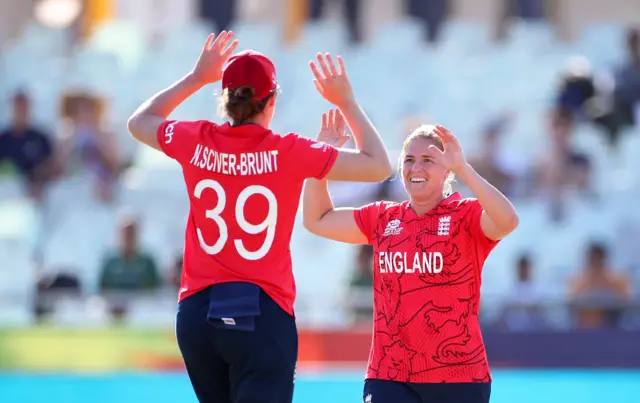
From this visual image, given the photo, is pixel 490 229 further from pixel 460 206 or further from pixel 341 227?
pixel 341 227

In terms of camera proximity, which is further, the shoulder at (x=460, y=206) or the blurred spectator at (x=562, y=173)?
the blurred spectator at (x=562, y=173)

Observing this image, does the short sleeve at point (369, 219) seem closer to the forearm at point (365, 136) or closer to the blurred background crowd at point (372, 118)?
the forearm at point (365, 136)

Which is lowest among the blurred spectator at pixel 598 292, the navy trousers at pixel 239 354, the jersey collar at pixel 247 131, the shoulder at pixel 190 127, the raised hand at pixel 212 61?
the navy trousers at pixel 239 354

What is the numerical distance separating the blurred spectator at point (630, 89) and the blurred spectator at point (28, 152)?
202 inches

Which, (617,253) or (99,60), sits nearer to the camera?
(617,253)

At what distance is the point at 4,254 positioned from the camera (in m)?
11.1

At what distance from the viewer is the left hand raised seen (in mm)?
4270

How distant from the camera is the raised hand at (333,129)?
4570 mm

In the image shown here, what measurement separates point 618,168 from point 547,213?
0.96 meters

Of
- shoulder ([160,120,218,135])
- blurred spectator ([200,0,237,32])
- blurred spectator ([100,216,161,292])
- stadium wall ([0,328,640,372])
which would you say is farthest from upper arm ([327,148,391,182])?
blurred spectator ([200,0,237,32])

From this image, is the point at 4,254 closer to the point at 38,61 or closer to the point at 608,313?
the point at 38,61

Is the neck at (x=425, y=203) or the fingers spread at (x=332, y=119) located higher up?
the fingers spread at (x=332, y=119)

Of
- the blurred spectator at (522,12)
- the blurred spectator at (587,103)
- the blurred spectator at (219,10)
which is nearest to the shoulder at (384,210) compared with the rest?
the blurred spectator at (587,103)

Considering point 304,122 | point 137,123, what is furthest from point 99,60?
point 137,123
